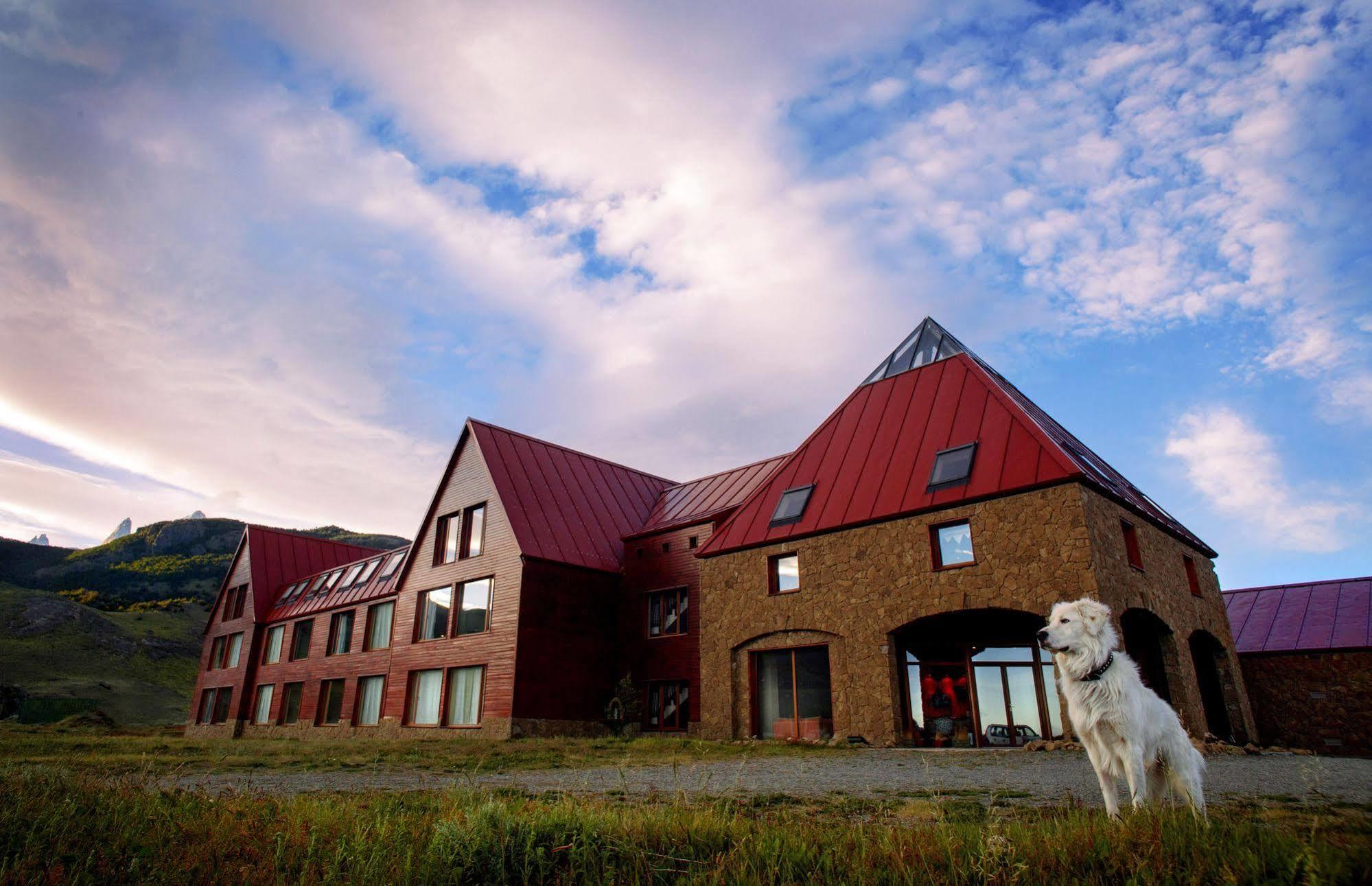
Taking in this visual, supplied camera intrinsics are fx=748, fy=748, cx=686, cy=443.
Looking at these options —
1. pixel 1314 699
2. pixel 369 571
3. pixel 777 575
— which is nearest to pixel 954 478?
pixel 777 575

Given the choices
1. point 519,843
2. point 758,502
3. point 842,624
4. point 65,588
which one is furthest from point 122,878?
point 65,588

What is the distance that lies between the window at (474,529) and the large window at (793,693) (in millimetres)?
11299

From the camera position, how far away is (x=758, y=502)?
21625mm

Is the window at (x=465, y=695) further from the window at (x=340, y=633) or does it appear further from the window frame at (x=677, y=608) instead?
the window at (x=340, y=633)

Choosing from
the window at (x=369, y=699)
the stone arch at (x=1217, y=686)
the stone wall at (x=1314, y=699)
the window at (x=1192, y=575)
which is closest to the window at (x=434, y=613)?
the window at (x=369, y=699)

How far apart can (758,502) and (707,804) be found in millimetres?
15642

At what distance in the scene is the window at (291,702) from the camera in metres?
→ 33.6

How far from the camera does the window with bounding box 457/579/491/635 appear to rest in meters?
24.7

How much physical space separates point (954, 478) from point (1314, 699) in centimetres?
1577

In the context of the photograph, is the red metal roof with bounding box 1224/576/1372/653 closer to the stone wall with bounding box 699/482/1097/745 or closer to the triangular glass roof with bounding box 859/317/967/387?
the triangular glass roof with bounding box 859/317/967/387

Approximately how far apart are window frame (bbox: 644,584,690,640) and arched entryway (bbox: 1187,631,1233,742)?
14.4 metres

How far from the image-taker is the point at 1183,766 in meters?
5.50

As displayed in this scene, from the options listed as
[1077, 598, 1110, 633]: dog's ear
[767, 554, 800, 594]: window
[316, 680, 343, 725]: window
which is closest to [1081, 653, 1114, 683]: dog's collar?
[1077, 598, 1110, 633]: dog's ear

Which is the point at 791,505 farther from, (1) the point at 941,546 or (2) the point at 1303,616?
(2) the point at 1303,616
